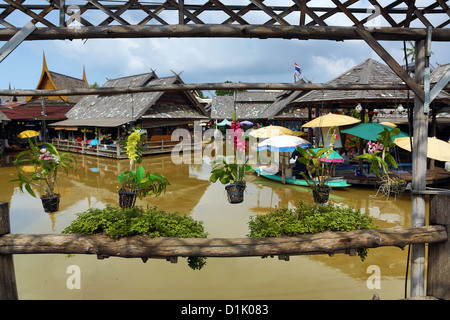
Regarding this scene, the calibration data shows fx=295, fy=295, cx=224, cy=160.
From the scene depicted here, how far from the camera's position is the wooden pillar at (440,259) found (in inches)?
141

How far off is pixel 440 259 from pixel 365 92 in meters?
9.74

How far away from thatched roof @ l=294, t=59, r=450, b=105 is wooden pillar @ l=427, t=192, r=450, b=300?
7.32 meters

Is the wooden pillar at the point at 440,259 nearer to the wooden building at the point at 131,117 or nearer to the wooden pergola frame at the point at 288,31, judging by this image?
the wooden pergola frame at the point at 288,31

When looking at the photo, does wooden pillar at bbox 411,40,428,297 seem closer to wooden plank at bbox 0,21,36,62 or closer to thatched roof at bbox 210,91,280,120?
wooden plank at bbox 0,21,36,62

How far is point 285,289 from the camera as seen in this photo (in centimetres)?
502

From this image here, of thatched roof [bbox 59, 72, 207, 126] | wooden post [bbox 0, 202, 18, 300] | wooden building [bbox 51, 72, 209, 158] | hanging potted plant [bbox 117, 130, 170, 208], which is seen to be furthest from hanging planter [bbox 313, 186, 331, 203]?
thatched roof [bbox 59, 72, 207, 126]

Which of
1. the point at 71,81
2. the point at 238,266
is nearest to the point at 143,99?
the point at 71,81

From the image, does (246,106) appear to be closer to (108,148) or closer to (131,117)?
(131,117)

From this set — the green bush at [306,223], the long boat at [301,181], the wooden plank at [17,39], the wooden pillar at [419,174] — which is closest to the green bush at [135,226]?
the green bush at [306,223]

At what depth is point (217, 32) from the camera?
151 inches

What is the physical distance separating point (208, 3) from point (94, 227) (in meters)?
3.35

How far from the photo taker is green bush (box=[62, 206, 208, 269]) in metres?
3.70

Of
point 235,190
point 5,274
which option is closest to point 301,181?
point 235,190

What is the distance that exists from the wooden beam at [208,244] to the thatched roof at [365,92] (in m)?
7.61
